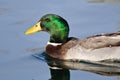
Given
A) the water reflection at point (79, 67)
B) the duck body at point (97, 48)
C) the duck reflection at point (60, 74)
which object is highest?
the duck body at point (97, 48)

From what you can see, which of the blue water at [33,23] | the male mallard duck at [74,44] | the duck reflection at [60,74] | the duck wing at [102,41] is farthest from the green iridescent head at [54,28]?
the duck reflection at [60,74]

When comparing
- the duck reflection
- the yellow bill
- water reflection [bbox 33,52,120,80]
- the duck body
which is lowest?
the duck reflection

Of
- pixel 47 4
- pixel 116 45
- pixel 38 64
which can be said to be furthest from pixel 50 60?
pixel 47 4

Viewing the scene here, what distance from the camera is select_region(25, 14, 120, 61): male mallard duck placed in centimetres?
1249

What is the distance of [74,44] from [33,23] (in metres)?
2.13

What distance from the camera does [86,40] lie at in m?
12.6

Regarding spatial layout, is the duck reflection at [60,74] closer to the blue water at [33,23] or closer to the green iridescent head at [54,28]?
the blue water at [33,23]

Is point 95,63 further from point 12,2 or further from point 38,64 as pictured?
point 12,2

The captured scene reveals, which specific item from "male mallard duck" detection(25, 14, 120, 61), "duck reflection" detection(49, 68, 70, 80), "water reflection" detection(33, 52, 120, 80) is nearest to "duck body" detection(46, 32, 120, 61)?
"male mallard duck" detection(25, 14, 120, 61)

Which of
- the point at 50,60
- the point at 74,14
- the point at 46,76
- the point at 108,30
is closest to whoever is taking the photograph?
the point at 46,76

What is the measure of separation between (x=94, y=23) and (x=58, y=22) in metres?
1.65

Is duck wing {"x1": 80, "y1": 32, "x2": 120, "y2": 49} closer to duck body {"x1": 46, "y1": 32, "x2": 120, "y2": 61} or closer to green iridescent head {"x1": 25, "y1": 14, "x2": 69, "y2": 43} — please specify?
duck body {"x1": 46, "y1": 32, "x2": 120, "y2": 61}

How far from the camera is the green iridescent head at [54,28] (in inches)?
513

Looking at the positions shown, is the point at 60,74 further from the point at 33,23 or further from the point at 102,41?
the point at 33,23
